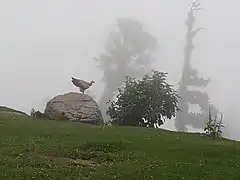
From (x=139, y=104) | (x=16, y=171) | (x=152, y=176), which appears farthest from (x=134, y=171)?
(x=139, y=104)

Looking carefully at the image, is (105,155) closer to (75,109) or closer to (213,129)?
(213,129)

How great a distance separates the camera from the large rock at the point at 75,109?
39250 mm

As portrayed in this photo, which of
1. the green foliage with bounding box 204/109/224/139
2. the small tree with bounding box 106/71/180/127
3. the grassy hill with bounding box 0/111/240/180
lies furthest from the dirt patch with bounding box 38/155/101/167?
the small tree with bounding box 106/71/180/127

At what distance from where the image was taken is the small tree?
4250cm

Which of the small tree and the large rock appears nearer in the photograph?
the large rock

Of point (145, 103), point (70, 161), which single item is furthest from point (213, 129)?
point (70, 161)

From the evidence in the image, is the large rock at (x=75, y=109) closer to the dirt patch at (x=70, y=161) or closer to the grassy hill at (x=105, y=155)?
the grassy hill at (x=105, y=155)

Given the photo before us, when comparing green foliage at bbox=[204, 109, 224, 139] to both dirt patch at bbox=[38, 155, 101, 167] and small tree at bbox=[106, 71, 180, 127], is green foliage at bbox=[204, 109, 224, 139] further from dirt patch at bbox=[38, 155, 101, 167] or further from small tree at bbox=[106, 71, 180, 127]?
dirt patch at bbox=[38, 155, 101, 167]

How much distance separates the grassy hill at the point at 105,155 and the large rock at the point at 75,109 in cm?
828

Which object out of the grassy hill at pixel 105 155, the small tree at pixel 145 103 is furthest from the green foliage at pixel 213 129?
the small tree at pixel 145 103

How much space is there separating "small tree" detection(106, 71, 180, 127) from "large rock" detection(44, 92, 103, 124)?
288cm

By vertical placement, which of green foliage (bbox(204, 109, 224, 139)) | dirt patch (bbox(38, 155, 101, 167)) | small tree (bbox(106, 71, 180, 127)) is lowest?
dirt patch (bbox(38, 155, 101, 167))

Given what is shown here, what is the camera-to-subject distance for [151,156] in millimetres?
22969

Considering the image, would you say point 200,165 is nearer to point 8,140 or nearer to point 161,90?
point 8,140
